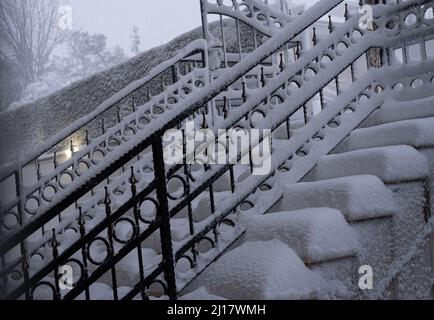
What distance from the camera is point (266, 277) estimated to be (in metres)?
2.67

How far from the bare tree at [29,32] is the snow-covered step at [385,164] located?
12426mm

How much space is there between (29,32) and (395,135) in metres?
14.5

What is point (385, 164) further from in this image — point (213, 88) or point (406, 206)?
point (213, 88)

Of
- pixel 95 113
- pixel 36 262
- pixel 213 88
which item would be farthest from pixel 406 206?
pixel 95 113

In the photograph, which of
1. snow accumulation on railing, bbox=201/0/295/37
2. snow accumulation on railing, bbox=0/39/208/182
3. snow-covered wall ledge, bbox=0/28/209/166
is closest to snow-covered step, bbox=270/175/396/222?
snow accumulation on railing, bbox=0/39/208/182

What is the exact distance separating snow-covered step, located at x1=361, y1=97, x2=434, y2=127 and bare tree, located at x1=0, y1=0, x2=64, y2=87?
1210cm

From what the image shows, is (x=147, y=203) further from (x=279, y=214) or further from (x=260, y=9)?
(x=260, y=9)

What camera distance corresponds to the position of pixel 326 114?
393cm

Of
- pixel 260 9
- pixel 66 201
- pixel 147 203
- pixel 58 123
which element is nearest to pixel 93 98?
pixel 58 123

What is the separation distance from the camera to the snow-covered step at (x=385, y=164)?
3283 mm

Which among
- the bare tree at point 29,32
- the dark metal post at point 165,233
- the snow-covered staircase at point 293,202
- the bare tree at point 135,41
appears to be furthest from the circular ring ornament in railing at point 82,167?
the bare tree at point 135,41

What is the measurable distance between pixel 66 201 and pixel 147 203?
246 centimetres

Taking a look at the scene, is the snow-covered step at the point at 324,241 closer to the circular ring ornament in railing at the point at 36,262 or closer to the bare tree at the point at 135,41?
the circular ring ornament in railing at the point at 36,262

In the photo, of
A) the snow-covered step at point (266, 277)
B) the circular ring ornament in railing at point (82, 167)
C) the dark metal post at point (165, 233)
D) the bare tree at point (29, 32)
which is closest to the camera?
the snow-covered step at point (266, 277)
